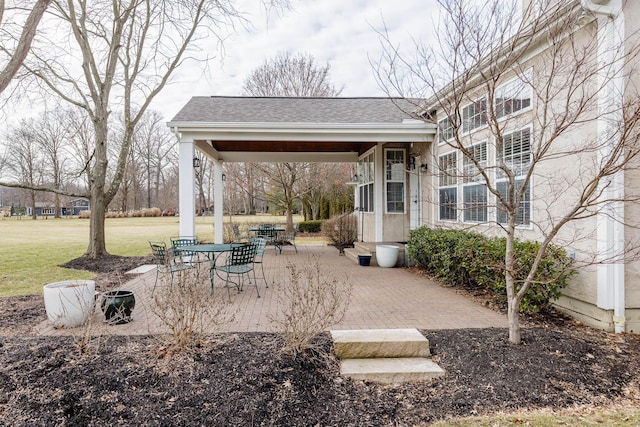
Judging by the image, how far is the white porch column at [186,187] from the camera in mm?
8781

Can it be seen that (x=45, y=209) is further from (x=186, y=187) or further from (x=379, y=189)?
(x=379, y=189)

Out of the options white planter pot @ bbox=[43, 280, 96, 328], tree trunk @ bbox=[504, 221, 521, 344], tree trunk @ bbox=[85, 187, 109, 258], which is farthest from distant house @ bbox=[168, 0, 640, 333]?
white planter pot @ bbox=[43, 280, 96, 328]

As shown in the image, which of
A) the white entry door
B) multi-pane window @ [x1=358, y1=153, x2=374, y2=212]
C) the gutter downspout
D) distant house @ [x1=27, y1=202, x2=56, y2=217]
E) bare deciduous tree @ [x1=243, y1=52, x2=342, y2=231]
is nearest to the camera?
the gutter downspout

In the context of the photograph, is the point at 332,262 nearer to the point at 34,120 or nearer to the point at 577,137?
the point at 577,137

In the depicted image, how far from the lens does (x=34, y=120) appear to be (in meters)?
34.0

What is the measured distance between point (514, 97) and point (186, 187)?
7.15 m

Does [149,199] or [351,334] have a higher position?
[149,199]

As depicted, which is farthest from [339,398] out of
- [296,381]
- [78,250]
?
[78,250]

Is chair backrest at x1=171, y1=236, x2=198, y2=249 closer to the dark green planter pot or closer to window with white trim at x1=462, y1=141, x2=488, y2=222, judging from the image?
the dark green planter pot

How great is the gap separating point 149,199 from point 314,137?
40.1 metres

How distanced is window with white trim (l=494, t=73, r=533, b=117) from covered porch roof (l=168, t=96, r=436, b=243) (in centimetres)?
173

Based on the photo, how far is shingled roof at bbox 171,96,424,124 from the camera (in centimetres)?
948

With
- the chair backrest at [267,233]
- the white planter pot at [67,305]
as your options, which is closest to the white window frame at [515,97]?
the white planter pot at [67,305]

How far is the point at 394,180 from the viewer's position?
33.7 ft
